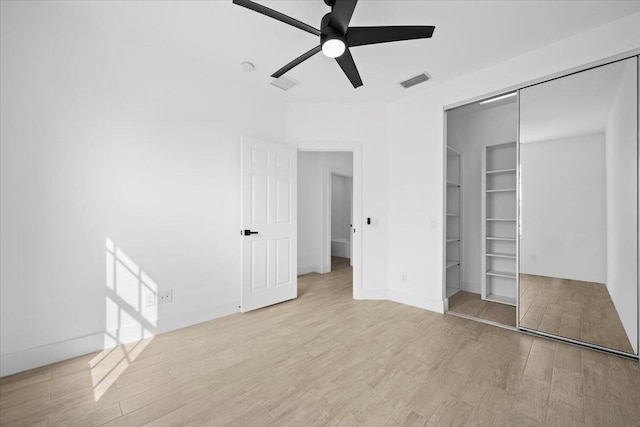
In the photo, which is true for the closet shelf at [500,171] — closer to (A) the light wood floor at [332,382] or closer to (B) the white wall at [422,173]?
(B) the white wall at [422,173]

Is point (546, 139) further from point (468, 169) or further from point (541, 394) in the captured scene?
point (541, 394)

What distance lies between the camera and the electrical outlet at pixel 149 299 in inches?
104

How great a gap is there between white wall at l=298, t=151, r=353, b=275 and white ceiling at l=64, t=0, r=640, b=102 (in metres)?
2.41

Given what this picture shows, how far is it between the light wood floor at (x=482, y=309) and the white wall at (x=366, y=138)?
0.98 metres

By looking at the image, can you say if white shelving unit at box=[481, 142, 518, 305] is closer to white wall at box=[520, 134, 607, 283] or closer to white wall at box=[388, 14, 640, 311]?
white wall at box=[520, 134, 607, 283]

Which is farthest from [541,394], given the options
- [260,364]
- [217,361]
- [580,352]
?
[217,361]

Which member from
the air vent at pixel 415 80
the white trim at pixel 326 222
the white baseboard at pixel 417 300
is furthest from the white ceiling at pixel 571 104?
the white trim at pixel 326 222

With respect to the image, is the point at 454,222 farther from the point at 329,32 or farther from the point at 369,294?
the point at 329,32

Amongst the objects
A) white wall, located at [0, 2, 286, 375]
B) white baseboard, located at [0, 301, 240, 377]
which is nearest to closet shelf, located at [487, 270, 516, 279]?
white wall, located at [0, 2, 286, 375]

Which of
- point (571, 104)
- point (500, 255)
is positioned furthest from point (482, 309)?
point (571, 104)

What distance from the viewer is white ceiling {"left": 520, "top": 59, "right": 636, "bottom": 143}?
2371 millimetres

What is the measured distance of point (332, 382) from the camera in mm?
1910

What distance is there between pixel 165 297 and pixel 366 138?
10.5ft

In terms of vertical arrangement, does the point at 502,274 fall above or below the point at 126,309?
above
